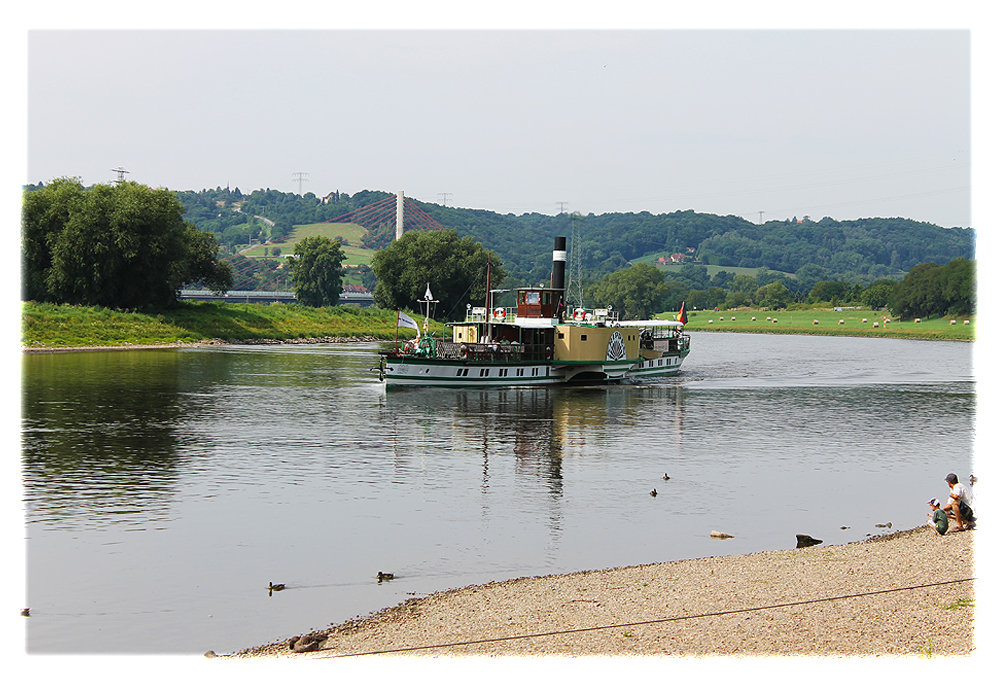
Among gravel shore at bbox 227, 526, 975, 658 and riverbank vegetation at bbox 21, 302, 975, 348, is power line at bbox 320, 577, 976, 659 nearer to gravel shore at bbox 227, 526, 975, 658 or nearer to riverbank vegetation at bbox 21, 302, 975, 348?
gravel shore at bbox 227, 526, 975, 658

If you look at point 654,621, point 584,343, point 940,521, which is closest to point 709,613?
point 654,621

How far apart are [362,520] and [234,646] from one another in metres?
10.6

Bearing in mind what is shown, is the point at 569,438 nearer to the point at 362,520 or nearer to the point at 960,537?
the point at 362,520

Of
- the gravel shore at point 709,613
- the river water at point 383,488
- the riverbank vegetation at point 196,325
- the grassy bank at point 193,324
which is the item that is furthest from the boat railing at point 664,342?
the gravel shore at point 709,613

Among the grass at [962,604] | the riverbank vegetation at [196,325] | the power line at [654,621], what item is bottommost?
the power line at [654,621]

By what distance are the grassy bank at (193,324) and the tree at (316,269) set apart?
33.1 m

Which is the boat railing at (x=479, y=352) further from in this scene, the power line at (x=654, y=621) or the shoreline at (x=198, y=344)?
the power line at (x=654, y=621)

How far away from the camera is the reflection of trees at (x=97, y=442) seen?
2912 centimetres

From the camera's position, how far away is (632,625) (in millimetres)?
16844

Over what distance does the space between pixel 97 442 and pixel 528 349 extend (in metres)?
40.4

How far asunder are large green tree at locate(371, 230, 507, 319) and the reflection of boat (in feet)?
233

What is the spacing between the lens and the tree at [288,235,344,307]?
600ft

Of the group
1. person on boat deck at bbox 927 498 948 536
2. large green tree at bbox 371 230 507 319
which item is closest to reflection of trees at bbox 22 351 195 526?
person on boat deck at bbox 927 498 948 536

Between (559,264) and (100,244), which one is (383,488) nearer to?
(559,264)
